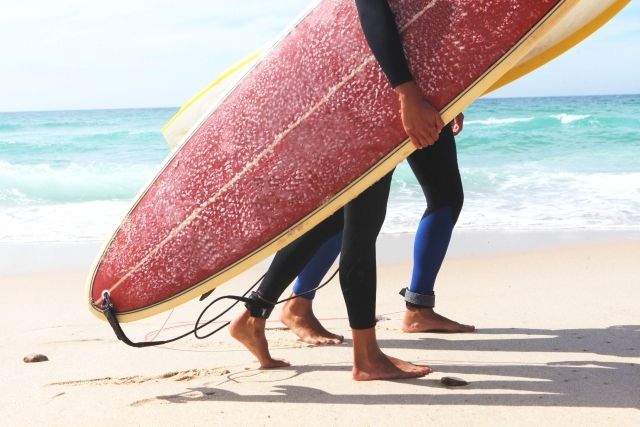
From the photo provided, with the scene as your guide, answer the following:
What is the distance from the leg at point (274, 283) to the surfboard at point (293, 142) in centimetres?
15

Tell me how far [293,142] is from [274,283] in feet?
1.69

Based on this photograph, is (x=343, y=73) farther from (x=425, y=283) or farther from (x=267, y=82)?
(x=425, y=283)

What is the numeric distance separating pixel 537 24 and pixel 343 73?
607 millimetres

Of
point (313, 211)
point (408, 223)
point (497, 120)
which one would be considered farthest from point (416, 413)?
point (497, 120)

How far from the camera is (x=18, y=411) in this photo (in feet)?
7.98

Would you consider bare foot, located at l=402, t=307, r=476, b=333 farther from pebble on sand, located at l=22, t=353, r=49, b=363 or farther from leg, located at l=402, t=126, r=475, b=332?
pebble on sand, located at l=22, t=353, r=49, b=363

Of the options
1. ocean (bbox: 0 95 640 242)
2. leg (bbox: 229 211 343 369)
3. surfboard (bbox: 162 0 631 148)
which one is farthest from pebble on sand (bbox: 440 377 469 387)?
ocean (bbox: 0 95 640 242)

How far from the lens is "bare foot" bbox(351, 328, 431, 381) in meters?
2.52

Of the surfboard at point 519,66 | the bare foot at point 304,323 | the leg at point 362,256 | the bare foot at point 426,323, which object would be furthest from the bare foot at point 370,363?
the surfboard at point 519,66

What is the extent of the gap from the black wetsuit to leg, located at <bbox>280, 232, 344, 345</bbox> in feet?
1.17

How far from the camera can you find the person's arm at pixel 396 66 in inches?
90.0

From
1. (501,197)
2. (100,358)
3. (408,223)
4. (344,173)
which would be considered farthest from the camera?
(501,197)

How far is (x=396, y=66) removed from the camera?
2.29 metres

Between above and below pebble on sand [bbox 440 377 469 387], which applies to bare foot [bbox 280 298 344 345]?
above
